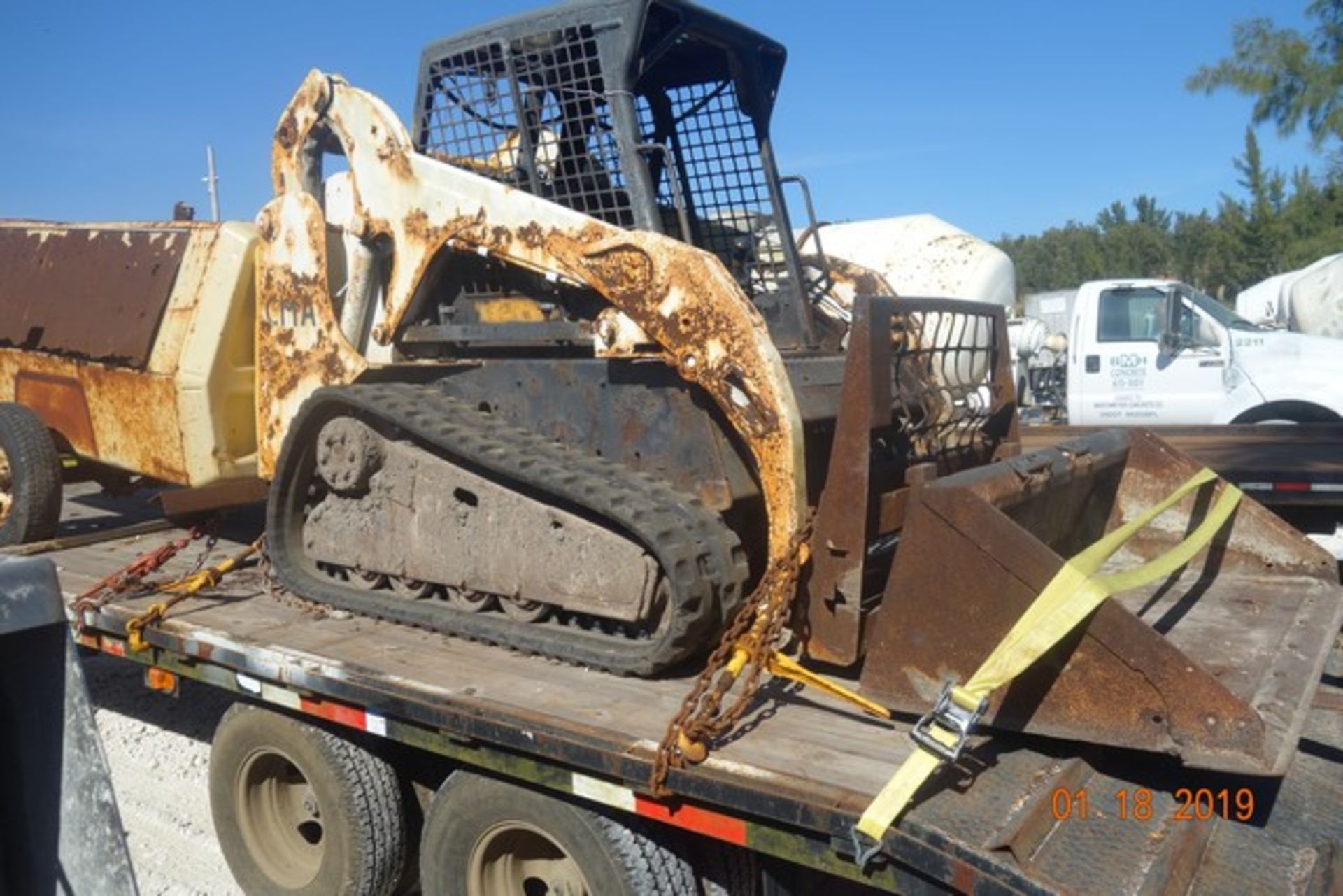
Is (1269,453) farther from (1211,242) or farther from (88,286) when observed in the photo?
(1211,242)

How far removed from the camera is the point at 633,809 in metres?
3.21

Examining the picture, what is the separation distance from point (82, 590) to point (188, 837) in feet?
3.84

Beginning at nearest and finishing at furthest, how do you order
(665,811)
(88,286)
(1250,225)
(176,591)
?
(665,811) < (176,591) < (88,286) < (1250,225)

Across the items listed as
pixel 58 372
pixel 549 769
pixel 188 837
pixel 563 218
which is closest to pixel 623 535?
pixel 549 769

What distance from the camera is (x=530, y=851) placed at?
3695 mm

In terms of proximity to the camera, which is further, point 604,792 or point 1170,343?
point 1170,343

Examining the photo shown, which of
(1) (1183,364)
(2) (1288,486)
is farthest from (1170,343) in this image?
(2) (1288,486)

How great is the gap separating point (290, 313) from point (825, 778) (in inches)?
135

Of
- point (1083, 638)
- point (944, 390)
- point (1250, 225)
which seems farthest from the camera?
point (1250, 225)

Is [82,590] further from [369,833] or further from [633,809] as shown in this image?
[633,809]

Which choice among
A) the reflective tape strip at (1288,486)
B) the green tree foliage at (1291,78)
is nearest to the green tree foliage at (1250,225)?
the green tree foliage at (1291,78)

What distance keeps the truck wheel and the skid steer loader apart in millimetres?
561

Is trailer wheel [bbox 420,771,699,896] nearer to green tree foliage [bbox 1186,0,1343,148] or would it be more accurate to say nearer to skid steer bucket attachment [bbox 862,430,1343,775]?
skid steer bucket attachment [bbox 862,430,1343,775]
